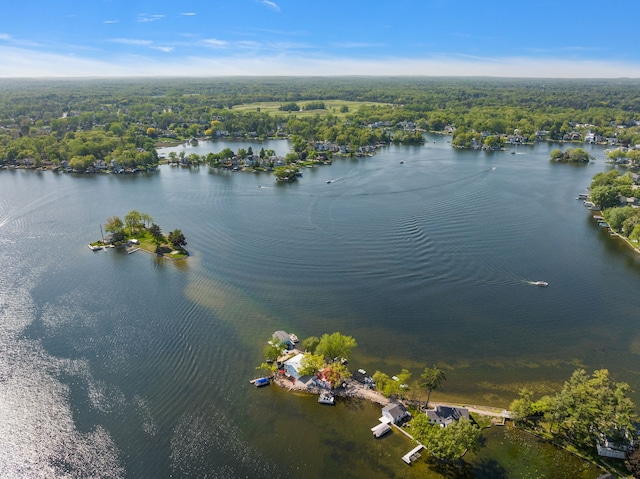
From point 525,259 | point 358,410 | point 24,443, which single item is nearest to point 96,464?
point 24,443

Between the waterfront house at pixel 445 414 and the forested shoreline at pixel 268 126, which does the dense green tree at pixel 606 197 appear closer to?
the waterfront house at pixel 445 414

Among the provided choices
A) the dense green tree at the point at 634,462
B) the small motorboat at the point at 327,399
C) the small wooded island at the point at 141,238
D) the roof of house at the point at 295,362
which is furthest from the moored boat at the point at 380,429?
the small wooded island at the point at 141,238

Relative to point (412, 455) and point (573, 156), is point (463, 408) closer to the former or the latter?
point (412, 455)

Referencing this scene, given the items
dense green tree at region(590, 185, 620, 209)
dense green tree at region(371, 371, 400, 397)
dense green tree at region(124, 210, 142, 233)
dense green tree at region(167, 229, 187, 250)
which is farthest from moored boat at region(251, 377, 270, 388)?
dense green tree at region(590, 185, 620, 209)

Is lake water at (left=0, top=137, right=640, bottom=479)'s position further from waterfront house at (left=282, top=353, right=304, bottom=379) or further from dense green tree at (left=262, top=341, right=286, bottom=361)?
dense green tree at (left=262, top=341, right=286, bottom=361)

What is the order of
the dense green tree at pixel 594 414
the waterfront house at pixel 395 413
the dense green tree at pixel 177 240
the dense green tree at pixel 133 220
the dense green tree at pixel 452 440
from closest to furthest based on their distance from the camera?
the dense green tree at pixel 452 440 → the dense green tree at pixel 594 414 → the waterfront house at pixel 395 413 → the dense green tree at pixel 177 240 → the dense green tree at pixel 133 220

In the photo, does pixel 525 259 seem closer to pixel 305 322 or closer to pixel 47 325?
pixel 305 322

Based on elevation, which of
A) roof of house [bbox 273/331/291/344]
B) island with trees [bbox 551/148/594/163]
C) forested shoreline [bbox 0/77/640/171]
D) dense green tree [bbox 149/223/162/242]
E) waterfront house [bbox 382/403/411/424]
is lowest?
waterfront house [bbox 382/403/411/424]
